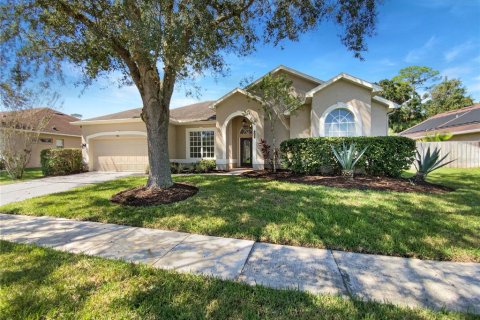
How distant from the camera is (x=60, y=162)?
14.8 m

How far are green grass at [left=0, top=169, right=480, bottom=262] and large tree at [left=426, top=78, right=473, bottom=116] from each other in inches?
1564

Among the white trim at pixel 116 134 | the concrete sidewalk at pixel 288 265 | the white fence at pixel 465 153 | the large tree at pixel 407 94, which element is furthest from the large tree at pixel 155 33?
the large tree at pixel 407 94

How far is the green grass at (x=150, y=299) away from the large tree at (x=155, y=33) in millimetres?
4685

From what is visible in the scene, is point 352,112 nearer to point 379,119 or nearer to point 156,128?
point 379,119

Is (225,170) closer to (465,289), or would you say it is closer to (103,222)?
(103,222)

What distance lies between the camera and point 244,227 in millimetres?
4773

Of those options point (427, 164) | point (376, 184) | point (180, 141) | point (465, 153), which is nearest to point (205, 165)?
point (180, 141)

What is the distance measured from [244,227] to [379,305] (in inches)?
106

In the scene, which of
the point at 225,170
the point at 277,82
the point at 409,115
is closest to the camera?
the point at 277,82

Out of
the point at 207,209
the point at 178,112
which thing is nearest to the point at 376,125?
the point at 207,209

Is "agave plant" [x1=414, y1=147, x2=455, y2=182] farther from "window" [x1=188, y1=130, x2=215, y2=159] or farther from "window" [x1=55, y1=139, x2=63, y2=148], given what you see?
"window" [x1=55, y1=139, x2=63, y2=148]

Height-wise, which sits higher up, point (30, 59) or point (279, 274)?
point (30, 59)

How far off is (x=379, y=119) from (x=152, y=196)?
497 inches

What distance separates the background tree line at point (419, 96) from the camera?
36188 mm
